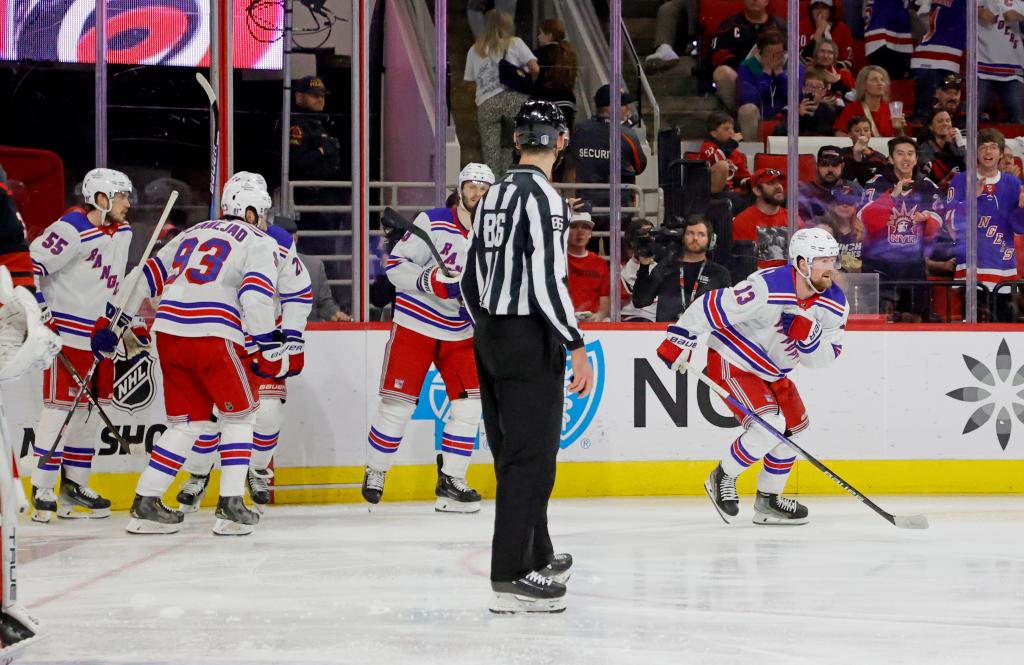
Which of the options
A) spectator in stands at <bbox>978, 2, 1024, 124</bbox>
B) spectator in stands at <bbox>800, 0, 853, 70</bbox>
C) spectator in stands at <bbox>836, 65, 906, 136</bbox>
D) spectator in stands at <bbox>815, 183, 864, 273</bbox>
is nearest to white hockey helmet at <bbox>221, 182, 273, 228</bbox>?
spectator in stands at <bbox>815, 183, 864, 273</bbox>

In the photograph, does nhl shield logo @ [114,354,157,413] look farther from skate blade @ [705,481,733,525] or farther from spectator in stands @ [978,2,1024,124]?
spectator in stands @ [978,2,1024,124]

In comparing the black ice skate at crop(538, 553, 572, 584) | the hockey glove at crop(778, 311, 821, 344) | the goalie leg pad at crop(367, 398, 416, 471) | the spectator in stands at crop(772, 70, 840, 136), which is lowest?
the black ice skate at crop(538, 553, 572, 584)

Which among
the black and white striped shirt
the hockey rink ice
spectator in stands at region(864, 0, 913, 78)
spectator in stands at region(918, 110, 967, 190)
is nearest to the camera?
the hockey rink ice

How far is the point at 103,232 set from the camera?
5.79m

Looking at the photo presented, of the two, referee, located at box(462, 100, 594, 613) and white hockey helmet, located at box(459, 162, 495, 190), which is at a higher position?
white hockey helmet, located at box(459, 162, 495, 190)

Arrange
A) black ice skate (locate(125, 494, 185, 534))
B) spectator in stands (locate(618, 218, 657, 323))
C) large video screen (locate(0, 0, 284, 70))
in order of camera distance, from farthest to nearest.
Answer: spectator in stands (locate(618, 218, 657, 323))
large video screen (locate(0, 0, 284, 70))
black ice skate (locate(125, 494, 185, 534))

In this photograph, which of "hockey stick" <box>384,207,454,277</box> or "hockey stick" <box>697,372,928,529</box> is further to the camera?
"hockey stick" <box>384,207,454,277</box>

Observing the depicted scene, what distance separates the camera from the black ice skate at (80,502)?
18.4 ft

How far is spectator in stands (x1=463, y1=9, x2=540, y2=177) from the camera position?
6.58 m

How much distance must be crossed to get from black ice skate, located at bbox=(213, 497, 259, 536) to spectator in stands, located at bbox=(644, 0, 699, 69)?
9.71 ft

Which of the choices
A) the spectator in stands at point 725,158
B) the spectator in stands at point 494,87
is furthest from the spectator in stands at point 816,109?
the spectator in stands at point 494,87

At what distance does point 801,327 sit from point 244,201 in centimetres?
209

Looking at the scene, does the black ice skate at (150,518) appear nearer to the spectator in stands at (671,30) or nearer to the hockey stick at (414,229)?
the hockey stick at (414,229)

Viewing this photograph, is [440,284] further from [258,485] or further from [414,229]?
[258,485]
